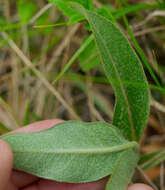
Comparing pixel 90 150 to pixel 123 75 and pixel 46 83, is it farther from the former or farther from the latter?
pixel 46 83

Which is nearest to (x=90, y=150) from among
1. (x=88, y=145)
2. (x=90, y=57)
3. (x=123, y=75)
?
(x=88, y=145)

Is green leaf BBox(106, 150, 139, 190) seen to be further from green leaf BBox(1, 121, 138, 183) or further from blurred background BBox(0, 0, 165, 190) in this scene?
blurred background BBox(0, 0, 165, 190)

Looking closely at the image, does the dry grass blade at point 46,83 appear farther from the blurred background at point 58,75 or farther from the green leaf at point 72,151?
the green leaf at point 72,151

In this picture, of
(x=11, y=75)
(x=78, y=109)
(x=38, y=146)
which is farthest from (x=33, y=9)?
(x=38, y=146)

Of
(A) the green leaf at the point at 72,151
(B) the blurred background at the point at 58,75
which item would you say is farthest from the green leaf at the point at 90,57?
(A) the green leaf at the point at 72,151

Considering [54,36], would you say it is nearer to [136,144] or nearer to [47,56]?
[47,56]
